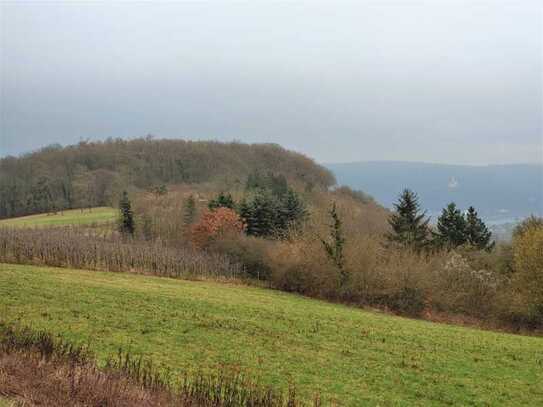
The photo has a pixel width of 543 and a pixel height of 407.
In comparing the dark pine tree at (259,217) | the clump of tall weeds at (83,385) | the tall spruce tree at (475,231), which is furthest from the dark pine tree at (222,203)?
the clump of tall weeds at (83,385)

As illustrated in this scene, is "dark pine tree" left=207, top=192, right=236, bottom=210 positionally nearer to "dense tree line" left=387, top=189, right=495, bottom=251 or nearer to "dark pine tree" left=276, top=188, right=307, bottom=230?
"dark pine tree" left=276, top=188, right=307, bottom=230

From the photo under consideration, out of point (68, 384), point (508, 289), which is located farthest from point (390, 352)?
point (508, 289)

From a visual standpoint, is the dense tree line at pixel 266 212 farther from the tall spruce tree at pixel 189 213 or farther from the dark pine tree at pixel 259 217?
the tall spruce tree at pixel 189 213

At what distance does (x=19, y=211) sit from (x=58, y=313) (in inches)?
3593

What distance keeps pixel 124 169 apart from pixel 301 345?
4276 inches

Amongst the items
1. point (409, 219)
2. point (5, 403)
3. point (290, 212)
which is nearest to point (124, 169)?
point (290, 212)

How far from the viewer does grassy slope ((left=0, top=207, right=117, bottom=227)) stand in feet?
258

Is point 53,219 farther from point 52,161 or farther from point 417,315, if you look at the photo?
point 417,315

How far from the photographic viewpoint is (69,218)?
276 ft

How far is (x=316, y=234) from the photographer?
3816cm

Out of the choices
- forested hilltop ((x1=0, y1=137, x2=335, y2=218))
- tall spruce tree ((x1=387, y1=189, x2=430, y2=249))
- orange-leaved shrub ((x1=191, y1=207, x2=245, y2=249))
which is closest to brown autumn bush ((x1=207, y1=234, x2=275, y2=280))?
orange-leaved shrub ((x1=191, y1=207, x2=245, y2=249))

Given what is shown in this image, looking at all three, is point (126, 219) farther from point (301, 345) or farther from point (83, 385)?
point (83, 385)

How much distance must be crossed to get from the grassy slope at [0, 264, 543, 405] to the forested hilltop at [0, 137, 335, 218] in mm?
78037

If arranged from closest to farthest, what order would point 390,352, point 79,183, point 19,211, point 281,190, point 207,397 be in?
point 207,397 < point 390,352 < point 281,190 < point 19,211 < point 79,183
